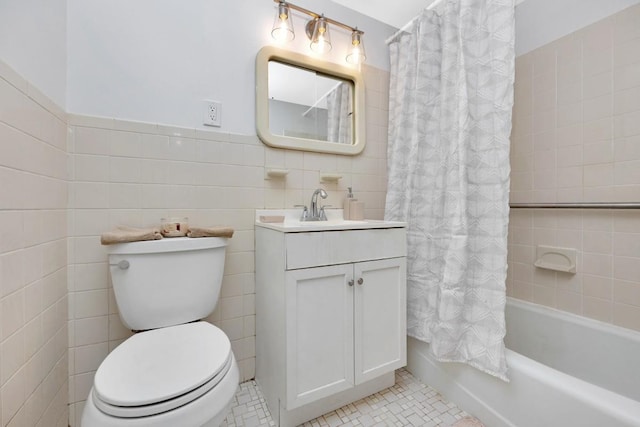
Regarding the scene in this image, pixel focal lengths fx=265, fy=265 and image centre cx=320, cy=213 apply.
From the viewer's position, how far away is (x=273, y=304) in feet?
3.69

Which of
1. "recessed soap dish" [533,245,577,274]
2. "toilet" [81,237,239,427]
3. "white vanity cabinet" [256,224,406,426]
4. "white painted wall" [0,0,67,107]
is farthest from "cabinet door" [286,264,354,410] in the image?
"recessed soap dish" [533,245,577,274]

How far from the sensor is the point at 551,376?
0.90 meters

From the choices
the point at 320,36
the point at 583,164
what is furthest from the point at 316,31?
the point at 583,164

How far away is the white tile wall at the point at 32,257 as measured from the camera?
669mm

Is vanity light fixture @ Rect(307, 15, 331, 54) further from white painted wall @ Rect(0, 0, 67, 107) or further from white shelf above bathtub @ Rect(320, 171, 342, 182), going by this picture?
white painted wall @ Rect(0, 0, 67, 107)

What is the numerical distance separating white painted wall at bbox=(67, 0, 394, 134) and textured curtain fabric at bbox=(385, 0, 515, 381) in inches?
31.0

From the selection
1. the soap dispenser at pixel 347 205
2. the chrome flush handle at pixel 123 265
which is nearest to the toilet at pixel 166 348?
the chrome flush handle at pixel 123 265

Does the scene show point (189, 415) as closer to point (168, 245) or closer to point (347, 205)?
point (168, 245)

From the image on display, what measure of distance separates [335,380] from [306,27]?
5.83 ft

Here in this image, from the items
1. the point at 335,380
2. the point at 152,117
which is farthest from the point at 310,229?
the point at 152,117

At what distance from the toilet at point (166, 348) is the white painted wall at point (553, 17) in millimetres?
2019

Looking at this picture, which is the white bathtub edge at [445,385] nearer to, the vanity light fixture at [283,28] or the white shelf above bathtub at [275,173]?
the white shelf above bathtub at [275,173]

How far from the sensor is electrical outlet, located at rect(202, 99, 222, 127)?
1255 millimetres

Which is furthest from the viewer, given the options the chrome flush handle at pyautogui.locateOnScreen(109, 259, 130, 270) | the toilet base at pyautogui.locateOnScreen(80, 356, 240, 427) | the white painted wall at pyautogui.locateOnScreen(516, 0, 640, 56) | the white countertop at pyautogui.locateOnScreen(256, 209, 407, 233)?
the white painted wall at pyautogui.locateOnScreen(516, 0, 640, 56)
